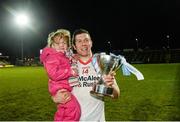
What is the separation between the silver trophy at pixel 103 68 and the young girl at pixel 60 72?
27 centimetres

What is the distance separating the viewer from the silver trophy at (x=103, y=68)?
375 cm

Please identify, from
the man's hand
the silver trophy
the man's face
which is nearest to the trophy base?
the silver trophy

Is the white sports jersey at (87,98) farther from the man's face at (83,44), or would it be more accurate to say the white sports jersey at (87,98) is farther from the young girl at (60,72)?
the man's face at (83,44)

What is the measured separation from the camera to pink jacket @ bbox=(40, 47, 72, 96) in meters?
3.96

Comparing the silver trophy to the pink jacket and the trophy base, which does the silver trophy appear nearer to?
the trophy base

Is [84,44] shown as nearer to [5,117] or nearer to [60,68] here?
[60,68]

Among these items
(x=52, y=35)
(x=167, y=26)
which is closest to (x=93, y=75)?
(x=52, y=35)

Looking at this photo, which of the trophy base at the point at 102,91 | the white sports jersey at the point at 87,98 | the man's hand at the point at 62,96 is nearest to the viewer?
the trophy base at the point at 102,91

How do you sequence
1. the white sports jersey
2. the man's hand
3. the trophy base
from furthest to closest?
the white sports jersey < the man's hand < the trophy base

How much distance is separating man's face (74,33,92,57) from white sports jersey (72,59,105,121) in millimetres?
181

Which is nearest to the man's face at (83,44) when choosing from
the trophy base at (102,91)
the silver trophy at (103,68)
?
the silver trophy at (103,68)

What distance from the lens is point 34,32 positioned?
318 ft

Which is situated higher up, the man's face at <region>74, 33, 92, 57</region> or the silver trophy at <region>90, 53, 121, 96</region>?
the man's face at <region>74, 33, 92, 57</region>

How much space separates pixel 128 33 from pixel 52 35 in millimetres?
109913
